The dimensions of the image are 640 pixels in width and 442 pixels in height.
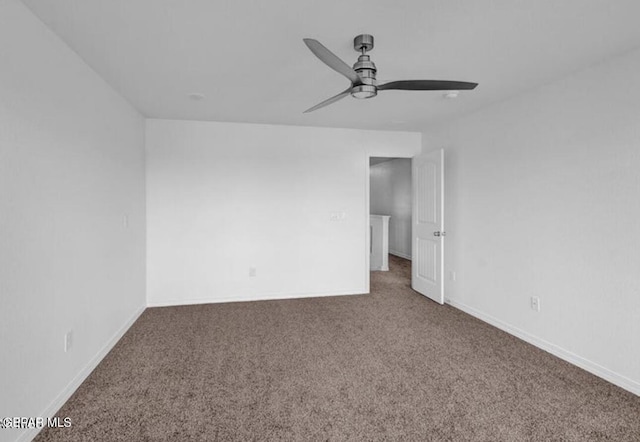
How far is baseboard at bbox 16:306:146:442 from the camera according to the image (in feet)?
5.98

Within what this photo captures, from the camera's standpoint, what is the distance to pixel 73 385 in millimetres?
2295

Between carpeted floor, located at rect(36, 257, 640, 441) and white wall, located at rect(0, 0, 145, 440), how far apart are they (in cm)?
32

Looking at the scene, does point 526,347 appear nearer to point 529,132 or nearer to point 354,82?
point 529,132

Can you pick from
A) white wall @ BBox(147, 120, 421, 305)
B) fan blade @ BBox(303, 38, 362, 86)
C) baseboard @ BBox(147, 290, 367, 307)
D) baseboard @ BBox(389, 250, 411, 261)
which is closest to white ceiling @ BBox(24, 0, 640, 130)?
fan blade @ BBox(303, 38, 362, 86)

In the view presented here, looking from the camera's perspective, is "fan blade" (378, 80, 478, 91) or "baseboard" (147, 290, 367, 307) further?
"baseboard" (147, 290, 367, 307)

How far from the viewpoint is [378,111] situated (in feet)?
12.6

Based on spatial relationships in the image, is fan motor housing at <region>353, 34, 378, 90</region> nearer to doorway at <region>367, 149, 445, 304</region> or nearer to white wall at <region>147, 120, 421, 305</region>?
doorway at <region>367, 149, 445, 304</region>

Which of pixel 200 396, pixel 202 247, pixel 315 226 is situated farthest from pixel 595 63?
pixel 202 247

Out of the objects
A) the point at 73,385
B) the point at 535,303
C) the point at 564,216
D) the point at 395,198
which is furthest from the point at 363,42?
the point at 395,198

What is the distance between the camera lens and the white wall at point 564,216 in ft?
7.81

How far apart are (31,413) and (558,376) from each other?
337 centimetres

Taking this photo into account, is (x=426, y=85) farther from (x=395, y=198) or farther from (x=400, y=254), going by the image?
(x=400, y=254)

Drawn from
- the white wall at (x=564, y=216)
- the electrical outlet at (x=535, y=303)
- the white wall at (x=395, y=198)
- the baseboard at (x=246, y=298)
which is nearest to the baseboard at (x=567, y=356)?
the white wall at (x=564, y=216)

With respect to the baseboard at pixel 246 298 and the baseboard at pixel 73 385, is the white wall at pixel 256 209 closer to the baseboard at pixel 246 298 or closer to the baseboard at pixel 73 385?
the baseboard at pixel 246 298
